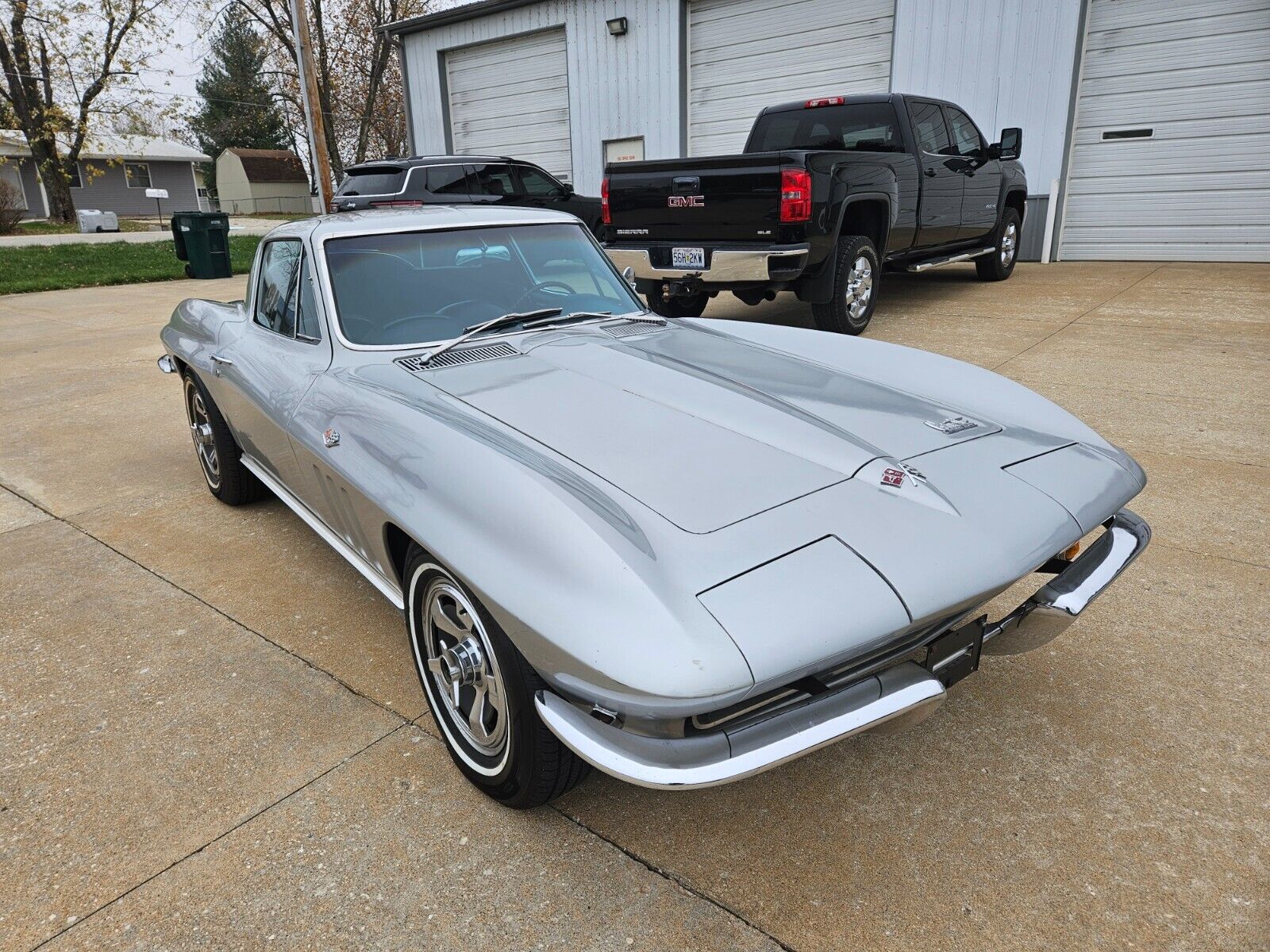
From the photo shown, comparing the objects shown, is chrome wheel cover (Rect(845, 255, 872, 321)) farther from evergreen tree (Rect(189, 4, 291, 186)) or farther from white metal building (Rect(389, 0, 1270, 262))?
evergreen tree (Rect(189, 4, 291, 186))

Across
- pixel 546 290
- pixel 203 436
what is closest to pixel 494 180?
pixel 203 436

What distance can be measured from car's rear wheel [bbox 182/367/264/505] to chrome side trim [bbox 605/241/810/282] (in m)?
3.09

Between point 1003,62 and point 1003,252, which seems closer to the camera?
point 1003,252

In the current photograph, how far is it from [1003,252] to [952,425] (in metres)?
9.21

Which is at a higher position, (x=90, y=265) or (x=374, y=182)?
(x=374, y=182)

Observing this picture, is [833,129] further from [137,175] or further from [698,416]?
[137,175]

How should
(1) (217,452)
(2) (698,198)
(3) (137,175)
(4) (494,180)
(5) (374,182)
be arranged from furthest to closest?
(3) (137,175) < (4) (494,180) < (5) (374,182) < (2) (698,198) < (1) (217,452)

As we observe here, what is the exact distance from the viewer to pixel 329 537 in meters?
2.97

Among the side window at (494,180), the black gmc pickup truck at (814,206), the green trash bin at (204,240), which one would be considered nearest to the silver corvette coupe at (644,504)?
the black gmc pickup truck at (814,206)

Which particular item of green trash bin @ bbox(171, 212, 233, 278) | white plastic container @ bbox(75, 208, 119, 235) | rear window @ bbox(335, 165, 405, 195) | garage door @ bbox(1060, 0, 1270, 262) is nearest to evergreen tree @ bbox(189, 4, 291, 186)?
white plastic container @ bbox(75, 208, 119, 235)

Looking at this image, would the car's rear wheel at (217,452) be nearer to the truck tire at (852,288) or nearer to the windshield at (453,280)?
the windshield at (453,280)

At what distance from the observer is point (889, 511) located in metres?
1.98

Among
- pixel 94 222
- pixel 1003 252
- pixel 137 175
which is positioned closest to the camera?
pixel 1003 252

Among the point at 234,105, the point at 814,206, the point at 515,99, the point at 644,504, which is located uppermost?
the point at 234,105
